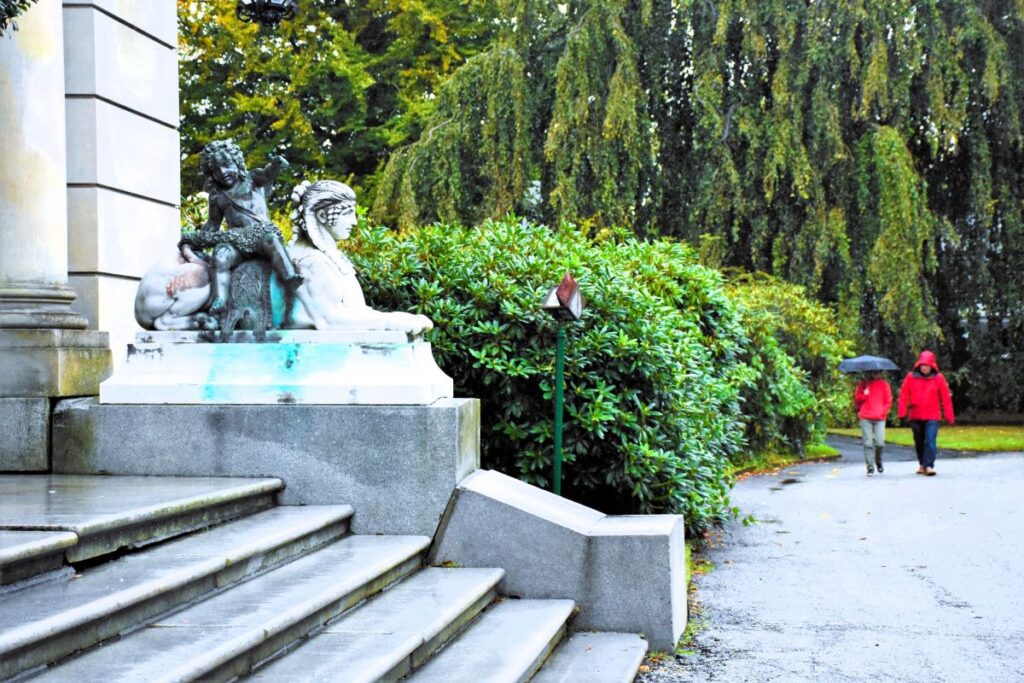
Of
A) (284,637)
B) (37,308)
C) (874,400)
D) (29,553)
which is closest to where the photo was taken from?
(29,553)

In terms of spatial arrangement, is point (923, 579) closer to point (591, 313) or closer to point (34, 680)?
point (591, 313)

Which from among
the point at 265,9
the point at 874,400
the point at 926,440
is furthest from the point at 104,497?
the point at 874,400

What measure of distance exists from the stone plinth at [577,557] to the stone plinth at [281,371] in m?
0.67

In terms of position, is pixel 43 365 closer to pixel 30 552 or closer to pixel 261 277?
pixel 261 277

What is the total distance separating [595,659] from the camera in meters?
5.78

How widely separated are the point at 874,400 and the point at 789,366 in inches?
58.9

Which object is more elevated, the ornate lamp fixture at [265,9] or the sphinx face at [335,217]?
the ornate lamp fixture at [265,9]

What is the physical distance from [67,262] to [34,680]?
4967mm

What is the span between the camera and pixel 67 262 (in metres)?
8.12

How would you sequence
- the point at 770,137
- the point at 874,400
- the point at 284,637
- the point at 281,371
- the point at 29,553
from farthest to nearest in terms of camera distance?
the point at 770,137
the point at 874,400
the point at 281,371
the point at 284,637
the point at 29,553

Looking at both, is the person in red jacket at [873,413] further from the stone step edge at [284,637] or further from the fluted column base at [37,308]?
the stone step edge at [284,637]

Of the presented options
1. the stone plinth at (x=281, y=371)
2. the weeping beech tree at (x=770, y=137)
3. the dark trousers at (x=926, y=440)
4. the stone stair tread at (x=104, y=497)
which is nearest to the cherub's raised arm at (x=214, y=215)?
the stone plinth at (x=281, y=371)

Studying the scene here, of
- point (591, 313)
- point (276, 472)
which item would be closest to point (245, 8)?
point (591, 313)

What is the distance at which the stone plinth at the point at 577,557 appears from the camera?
6254 mm
